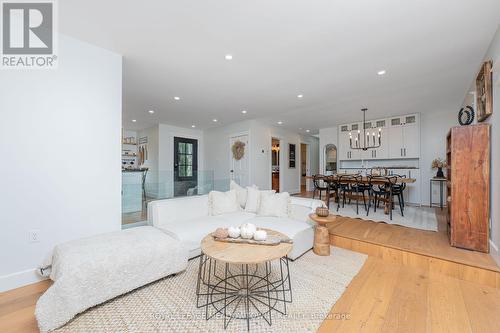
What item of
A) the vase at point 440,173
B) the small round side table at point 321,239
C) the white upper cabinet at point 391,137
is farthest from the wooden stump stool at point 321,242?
the vase at point 440,173

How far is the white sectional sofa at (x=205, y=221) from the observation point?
2471mm

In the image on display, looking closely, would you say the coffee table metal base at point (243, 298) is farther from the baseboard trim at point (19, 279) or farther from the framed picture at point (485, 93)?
the framed picture at point (485, 93)

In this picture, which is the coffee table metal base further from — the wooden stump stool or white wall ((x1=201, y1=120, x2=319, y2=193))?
white wall ((x1=201, y1=120, x2=319, y2=193))

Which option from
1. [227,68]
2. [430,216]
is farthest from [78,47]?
[430,216]

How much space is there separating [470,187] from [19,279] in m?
4.85

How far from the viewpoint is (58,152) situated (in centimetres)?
215

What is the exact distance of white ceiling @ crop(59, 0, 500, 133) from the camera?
1.83 metres

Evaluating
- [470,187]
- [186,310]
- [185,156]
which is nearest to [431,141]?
[470,187]

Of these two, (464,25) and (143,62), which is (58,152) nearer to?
(143,62)

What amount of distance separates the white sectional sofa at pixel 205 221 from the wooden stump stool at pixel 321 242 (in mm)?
98

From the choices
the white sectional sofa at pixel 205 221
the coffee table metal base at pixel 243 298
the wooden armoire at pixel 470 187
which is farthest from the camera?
the white sectional sofa at pixel 205 221

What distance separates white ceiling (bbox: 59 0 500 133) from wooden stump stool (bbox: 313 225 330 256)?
7.28ft

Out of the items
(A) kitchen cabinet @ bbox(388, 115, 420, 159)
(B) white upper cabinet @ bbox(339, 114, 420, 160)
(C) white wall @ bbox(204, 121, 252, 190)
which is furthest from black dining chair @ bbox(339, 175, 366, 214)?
(C) white wall @ bbox(204, 121, 252, 190)

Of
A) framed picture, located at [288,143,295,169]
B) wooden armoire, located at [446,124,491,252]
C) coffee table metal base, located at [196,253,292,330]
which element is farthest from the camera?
framed picture, located at [288,143,295,169]
